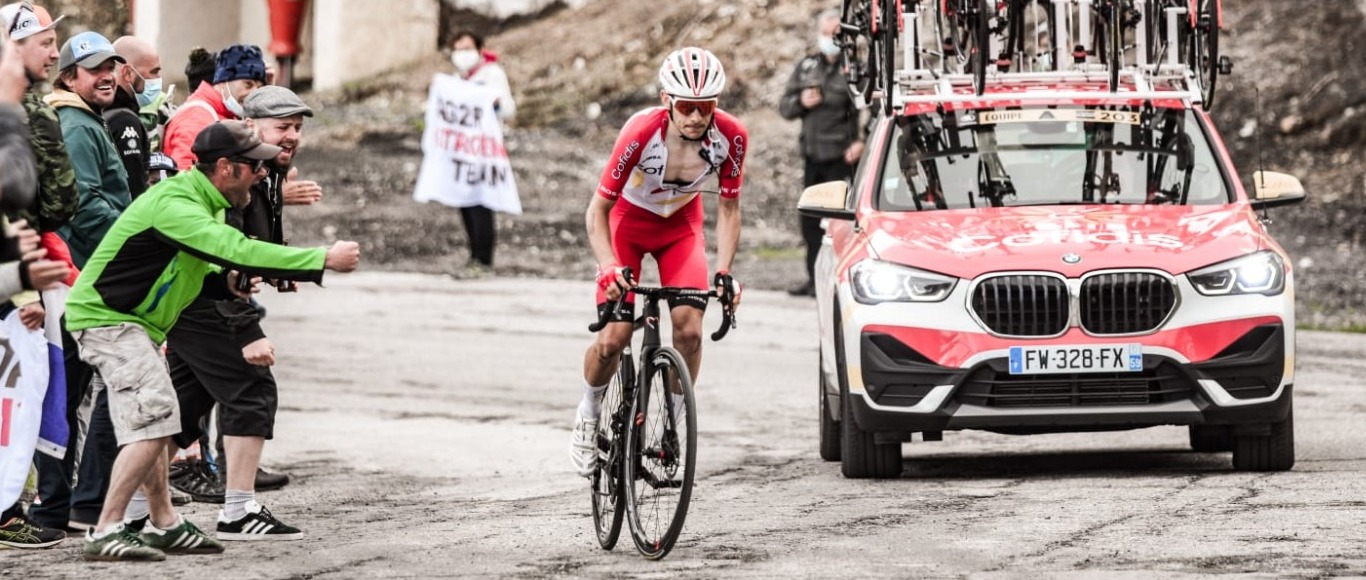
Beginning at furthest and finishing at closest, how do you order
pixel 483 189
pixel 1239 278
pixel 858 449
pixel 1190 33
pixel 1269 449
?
1. pixel 483 189
2. pixel 1190 33
3. pixel 858 449
4. pixel 1269 449
5. pixel 1239 278

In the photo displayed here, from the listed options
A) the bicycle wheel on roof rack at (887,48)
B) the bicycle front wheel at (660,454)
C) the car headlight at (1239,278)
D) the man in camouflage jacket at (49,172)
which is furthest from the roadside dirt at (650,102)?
the man in camouflage jacket at (49,172)

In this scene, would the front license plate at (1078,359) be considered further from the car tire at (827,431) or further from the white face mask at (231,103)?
the white face mask at (231,103)

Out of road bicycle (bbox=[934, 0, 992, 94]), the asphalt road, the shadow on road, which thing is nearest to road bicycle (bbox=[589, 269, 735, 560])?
the asphalt road

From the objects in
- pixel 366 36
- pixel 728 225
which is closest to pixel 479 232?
pixel 366 36

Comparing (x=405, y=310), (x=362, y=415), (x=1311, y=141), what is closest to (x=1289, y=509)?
(x=362, y=415)

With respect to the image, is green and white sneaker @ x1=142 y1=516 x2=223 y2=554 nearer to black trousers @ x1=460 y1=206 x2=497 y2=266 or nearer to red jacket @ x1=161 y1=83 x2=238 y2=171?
red jacket @ x1=161 y1=83 x2=238 y2=171

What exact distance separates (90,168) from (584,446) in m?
2.32

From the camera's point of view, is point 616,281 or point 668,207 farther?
point 668,207

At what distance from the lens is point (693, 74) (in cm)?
916

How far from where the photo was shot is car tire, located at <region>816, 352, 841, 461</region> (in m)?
11.8

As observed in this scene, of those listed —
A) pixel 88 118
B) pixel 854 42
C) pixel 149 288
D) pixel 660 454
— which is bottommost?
pixel 660 454

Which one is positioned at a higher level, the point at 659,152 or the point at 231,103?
the point at 231,103

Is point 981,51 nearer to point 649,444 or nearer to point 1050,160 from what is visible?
point 1050,160

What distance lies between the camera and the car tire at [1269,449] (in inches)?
426
